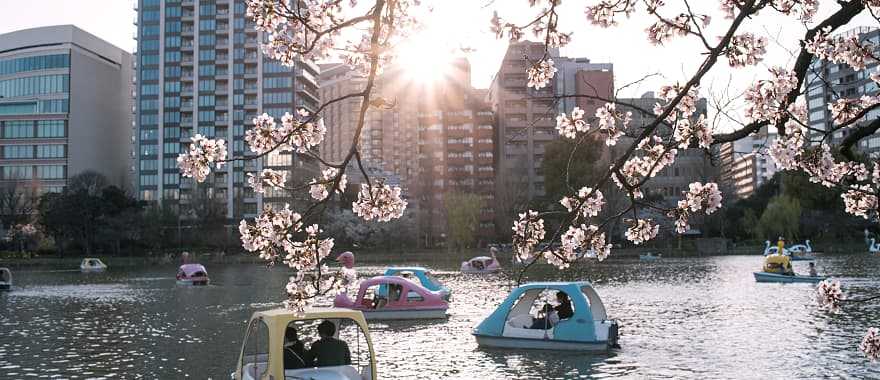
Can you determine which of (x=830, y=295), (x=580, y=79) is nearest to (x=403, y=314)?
(x=830, y=295)

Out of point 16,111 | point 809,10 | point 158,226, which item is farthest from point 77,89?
point 809,10

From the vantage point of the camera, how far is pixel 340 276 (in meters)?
8.16

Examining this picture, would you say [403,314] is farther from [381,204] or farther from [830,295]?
[830,295]

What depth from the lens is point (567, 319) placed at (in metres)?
17.9

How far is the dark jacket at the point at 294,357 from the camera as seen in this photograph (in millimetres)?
10982

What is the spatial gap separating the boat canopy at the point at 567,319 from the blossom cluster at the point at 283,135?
10.5m

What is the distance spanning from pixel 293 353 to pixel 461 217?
75.7 m

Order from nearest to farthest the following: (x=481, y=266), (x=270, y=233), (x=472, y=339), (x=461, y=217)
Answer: (x=270, y=233) < (x=472, y=339) < (x=481, y=266) < (x=461, y=217)

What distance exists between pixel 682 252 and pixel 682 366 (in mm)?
72162

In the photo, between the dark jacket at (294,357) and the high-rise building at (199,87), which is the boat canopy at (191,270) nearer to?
the dark jacket at (294,357)

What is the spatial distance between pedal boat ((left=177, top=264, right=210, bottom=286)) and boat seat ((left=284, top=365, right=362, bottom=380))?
35394 mm

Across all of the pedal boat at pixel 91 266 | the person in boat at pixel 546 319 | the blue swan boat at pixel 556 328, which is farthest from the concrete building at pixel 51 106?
the person in boat at pixel 546 319

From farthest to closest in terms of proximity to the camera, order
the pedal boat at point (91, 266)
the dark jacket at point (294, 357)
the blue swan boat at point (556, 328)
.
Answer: the pedal boat at point (91, 266)
the blue swan boat at point (556, 328)
the dark jacket at point (294, 357)

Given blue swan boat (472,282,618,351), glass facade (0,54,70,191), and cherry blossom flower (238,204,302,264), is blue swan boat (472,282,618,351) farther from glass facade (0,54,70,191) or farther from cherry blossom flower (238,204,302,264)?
glass facade (0,54,70,191)
